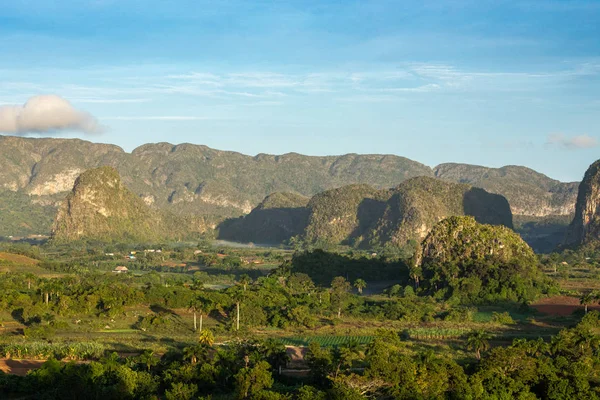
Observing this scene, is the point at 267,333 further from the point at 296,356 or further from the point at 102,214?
the point at 102,214

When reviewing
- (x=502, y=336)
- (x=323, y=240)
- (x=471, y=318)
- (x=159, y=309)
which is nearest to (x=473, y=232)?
(x=471, y=318)

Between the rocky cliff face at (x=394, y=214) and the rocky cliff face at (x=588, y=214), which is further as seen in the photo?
the rocky cliff face at (x=394, y=214)

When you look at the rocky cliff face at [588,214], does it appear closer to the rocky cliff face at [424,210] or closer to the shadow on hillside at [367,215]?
the rocky cliff face at [424,210]

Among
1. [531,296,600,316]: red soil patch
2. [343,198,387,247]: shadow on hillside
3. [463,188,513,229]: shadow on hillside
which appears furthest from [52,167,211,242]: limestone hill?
[531,296,600,316]: red soil patch

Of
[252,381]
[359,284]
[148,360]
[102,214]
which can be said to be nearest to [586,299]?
[359,284]

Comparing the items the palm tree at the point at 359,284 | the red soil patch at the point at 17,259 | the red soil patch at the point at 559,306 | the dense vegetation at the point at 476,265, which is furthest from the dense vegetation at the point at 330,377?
the red soil patch at the point at 17,259

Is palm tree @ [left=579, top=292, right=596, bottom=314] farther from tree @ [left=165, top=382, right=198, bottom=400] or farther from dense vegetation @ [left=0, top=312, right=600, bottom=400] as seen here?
tree @ [left=165, top=382, right=198, bottom=400]

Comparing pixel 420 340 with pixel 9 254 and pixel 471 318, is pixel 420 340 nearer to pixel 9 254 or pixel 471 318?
pixel 471 318
